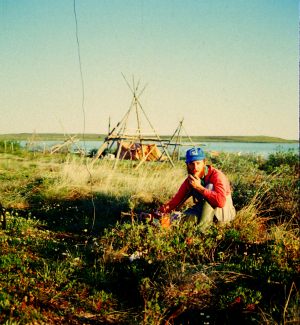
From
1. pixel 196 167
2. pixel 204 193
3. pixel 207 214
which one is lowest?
pixel 207 214

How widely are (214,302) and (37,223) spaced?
365 cm

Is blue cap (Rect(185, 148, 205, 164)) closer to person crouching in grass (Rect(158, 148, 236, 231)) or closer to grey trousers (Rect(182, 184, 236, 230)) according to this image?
person crouching in grass (Rect(158, 148, 236, 231))

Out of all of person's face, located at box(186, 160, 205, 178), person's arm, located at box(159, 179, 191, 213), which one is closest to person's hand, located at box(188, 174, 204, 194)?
person's face, located at box(186, 160, 205, 178)

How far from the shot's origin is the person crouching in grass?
4762mm

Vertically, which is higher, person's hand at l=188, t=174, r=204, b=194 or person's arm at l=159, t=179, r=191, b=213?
person's hand at l=188, t=174, r=204, b=194

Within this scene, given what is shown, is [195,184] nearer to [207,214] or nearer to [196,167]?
[196,167]

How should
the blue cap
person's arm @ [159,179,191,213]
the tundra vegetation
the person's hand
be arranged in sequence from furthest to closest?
person's arm @ [159,179,191,213] → the blue cap → the person's hand → the tundra vegetation

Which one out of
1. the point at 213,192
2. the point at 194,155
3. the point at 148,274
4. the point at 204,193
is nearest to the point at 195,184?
the point at 204,193

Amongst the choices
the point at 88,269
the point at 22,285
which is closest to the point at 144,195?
the point at 88,269

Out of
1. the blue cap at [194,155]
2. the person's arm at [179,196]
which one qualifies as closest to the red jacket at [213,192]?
the person's arm at [179,196]

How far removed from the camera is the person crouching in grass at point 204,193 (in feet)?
15.6

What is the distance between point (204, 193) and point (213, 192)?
15 centimetres

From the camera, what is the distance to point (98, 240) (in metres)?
4.84

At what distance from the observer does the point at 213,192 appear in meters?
4.76
